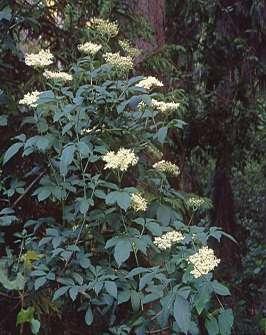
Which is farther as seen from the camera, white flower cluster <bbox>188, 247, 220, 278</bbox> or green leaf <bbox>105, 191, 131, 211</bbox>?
green leaf <bbox>105, 191, 131, 211</bbox>

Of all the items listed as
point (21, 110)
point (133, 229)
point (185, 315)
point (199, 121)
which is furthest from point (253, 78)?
point (185, 315)

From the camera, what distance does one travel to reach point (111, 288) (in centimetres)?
207

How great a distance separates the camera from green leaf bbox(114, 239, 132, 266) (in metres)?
2.06

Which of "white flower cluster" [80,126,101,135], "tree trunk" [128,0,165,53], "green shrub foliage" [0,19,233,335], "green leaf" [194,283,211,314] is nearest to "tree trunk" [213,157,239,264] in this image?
"tree trunk" [128,0,165,53]

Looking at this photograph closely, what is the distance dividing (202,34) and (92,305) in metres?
4.40

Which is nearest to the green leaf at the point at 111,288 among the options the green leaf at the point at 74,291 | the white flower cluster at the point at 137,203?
the green leaf at the point at 74,291

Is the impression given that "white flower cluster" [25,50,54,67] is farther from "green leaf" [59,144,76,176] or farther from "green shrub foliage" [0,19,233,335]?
"green leaf" [59,144,76,176]

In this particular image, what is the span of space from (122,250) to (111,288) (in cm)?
14

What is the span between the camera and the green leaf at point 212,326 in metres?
1.97

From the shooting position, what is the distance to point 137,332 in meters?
2.19

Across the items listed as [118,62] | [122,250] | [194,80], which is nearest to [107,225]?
[122,250]

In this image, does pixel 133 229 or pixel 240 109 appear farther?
pixel 240 109

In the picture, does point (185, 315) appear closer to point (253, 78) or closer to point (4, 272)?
point (4, 272)

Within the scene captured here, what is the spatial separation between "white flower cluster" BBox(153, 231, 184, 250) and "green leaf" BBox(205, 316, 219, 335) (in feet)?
0.98
